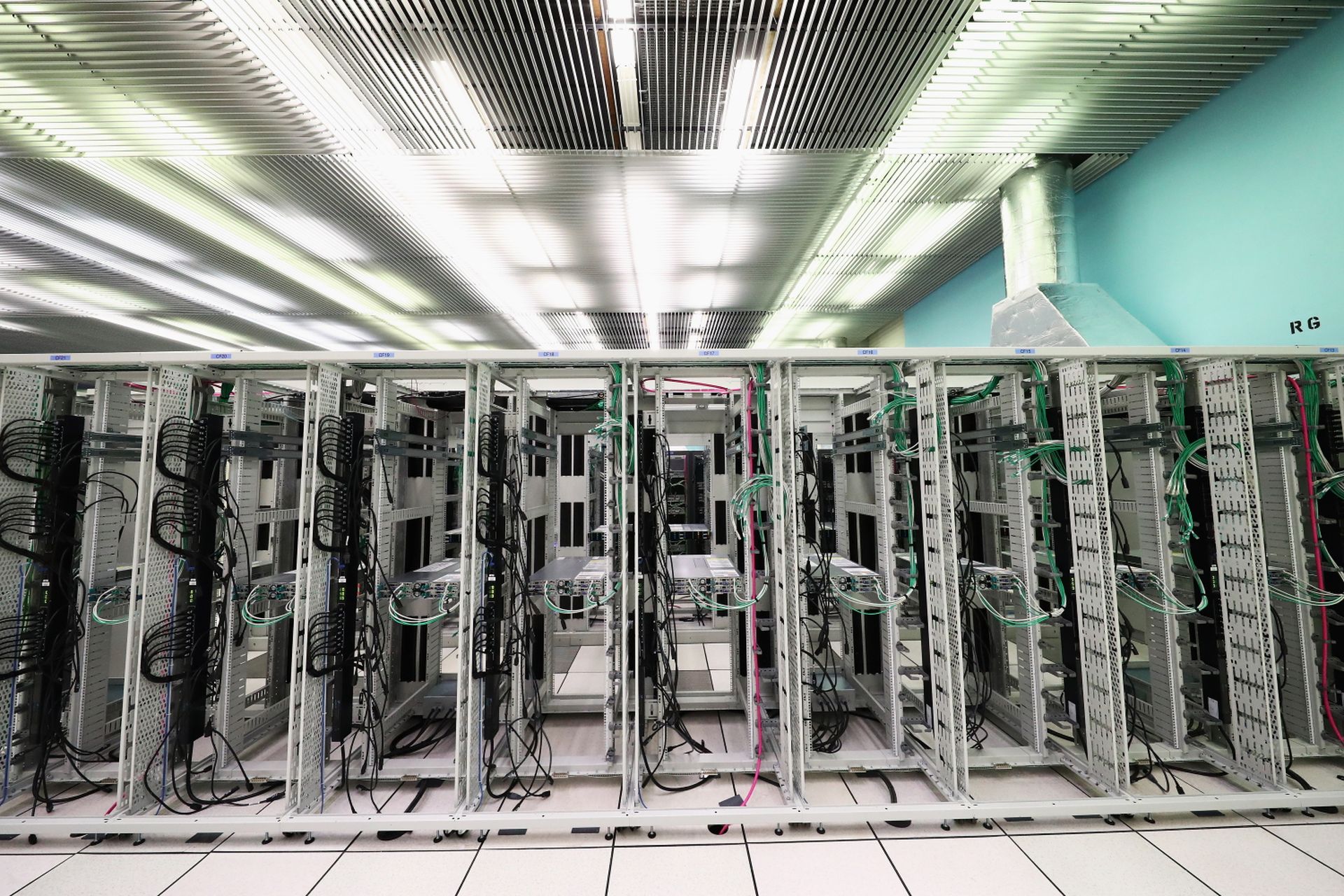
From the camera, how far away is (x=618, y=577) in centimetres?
267

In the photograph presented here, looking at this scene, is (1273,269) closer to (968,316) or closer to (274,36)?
(968,316)

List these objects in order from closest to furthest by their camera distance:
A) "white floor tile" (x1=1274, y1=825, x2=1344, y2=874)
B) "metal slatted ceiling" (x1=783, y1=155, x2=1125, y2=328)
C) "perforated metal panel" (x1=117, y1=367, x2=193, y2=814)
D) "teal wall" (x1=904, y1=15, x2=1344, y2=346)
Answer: "white floor tile" (x1=1274, y1=825, x2=1344, y2=874), "perforated metal panel" (x1=117, y1=367, x2=193, y2=814), "teal wall" (x1=904, y1=15, x2=1344, y2=346), "metal slatted ceiling" (x1=783, y1=155, x2=1125, y2=328)

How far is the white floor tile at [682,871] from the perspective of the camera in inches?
78.3

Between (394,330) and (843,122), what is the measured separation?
20.0 feet

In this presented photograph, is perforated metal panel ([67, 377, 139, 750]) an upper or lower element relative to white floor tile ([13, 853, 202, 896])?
upper

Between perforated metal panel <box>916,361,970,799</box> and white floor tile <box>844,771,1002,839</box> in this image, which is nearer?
white floor tile <box>844,771,1002,839</box>

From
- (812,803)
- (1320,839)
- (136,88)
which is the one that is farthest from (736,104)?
(1320,839)

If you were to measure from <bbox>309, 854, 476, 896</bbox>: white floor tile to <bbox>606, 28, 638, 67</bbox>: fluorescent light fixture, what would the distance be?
377 centimetres

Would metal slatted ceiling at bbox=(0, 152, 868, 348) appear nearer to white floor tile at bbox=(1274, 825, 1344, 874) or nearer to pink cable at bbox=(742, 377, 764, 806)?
pink cable at bbox=(742, 377, 764, 806)

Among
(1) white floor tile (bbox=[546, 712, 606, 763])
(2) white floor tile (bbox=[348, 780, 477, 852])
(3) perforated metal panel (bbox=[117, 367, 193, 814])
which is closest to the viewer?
(2) white floor tile (bbox=[348, 780, 477, 852])

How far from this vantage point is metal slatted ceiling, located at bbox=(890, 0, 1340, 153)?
7.93 feet

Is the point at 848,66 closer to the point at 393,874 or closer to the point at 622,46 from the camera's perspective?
the point at 622,46

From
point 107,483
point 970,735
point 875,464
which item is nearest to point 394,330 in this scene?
point 107,483

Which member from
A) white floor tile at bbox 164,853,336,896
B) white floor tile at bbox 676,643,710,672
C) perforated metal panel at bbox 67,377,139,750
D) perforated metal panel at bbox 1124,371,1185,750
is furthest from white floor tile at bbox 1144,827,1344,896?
perforated metal panel at bbox 67,377,139,750
